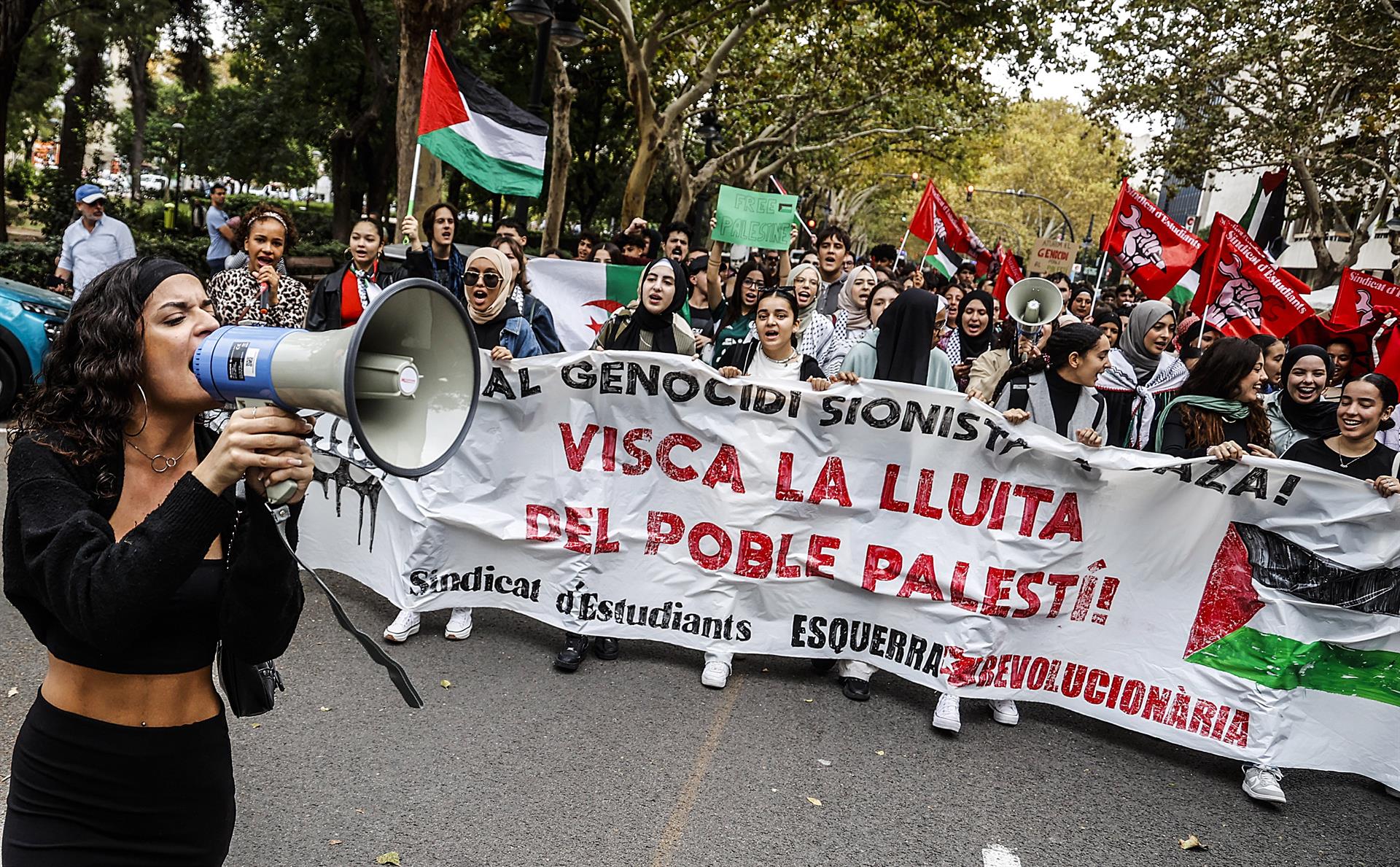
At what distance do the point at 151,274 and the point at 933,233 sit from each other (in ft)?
37.3

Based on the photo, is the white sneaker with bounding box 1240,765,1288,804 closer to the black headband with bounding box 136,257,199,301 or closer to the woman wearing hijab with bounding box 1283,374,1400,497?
the woman wearing hijab with bounding box 1283,374,1400,497

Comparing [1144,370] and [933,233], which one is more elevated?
[933,233]

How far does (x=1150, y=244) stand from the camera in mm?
8156

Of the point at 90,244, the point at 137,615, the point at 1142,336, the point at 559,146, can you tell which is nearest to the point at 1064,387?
the point at 1142,336

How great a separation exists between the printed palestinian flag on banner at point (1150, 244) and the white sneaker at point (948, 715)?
5.02m

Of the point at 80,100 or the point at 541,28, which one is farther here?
the point at 80,100

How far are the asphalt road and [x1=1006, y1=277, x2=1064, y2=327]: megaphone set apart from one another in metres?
3.83

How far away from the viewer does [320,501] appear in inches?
190

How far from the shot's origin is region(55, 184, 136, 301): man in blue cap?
8781mm

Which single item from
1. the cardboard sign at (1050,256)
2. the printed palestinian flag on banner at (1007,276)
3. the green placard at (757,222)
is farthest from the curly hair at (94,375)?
the cardboard sign at (1050,256)

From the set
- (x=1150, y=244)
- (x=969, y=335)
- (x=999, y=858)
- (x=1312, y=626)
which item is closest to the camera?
(x=999, y=858)

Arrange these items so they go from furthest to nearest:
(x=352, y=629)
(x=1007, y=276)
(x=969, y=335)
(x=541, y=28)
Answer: (x=1007, y=276) < (x=541, y=28) < (x=969, y=335) < (x=352, y=629)

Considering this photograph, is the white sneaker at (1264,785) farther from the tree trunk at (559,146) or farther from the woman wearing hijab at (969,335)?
the tree trunk at (559,146)

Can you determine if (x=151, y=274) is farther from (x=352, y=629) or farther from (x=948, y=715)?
(x=948, y=715)
